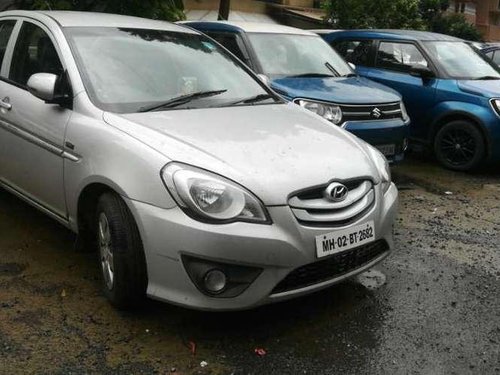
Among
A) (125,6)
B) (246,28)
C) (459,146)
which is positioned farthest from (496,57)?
(125,6)

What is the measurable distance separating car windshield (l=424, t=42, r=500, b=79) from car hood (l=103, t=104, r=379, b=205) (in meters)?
4.23

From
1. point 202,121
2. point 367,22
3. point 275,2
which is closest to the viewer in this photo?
point 202,121

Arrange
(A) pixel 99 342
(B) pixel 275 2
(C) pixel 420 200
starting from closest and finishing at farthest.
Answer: (A) pixel 99 342 < (C) pixel 420 200 < (B) pixel 275 2

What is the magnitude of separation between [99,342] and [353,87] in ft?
13.9

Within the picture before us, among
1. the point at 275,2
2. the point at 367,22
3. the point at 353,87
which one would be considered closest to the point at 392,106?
the point at 353,87

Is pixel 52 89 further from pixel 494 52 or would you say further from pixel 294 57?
pixel 494 52

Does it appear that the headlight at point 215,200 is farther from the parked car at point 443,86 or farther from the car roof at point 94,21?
the parked car at point 443,86

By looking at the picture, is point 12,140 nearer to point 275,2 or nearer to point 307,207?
point 307,207

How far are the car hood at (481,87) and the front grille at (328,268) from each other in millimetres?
4334

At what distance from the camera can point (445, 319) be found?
349 cm

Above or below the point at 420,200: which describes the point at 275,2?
above

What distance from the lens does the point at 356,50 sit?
331 inches

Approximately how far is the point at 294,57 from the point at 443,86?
193cm

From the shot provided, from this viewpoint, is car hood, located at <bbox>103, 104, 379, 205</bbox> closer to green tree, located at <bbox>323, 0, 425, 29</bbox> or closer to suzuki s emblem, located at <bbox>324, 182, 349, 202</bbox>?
suzuki s emblem, located at <bbox>324, 182, 349, 202</bbox>
